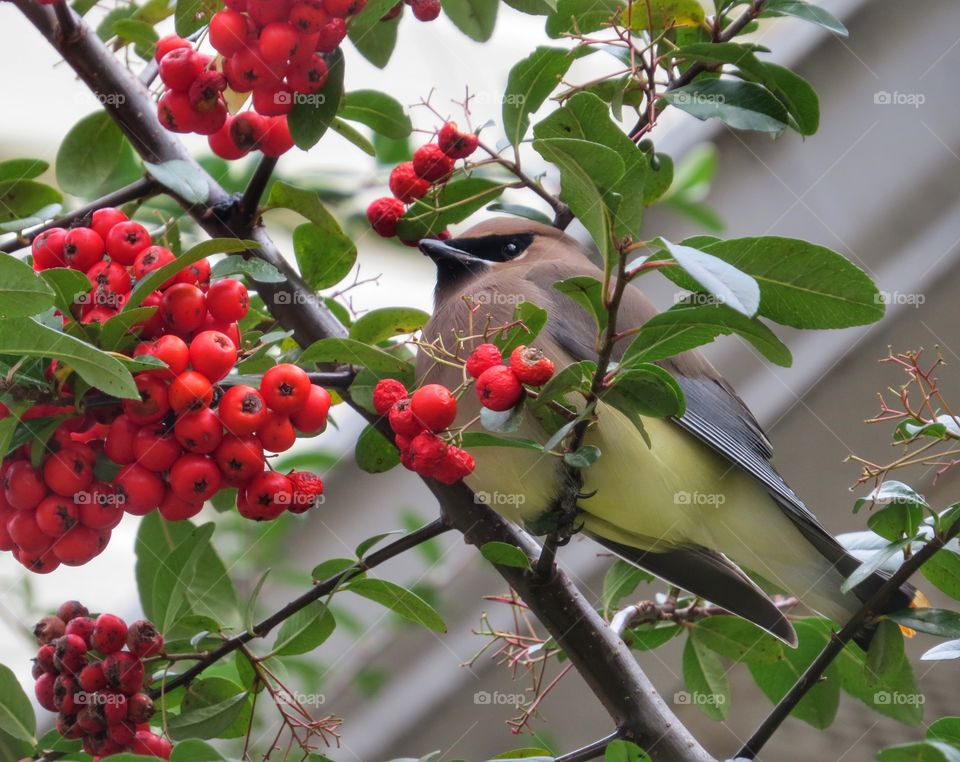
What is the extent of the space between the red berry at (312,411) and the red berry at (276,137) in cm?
36

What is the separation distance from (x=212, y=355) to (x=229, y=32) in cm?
43

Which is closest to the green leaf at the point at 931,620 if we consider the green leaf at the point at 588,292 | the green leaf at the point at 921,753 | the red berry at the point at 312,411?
the green leaf at the point at 921,753

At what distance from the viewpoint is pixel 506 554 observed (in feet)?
5.05

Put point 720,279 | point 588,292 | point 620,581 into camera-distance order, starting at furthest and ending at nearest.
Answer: point 620,581
point 588,292
point 720,279

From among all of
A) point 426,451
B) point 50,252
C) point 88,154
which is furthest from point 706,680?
point 88,154

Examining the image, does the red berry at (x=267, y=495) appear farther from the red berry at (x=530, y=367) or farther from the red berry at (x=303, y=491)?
the red berry at (x=530, y=367)

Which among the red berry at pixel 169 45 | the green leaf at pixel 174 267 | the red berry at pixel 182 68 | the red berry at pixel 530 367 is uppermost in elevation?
the red berry at pixel 169 45

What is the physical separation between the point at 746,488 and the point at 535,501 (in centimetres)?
58

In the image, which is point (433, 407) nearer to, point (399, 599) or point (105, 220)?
point (399, 599)

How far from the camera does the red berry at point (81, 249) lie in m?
1.50

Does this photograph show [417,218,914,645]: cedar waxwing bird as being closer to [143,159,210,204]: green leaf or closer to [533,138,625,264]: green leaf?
[143,159,210,204]: green leaf

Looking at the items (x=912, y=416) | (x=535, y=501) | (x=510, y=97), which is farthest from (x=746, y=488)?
(x=510, y=97)

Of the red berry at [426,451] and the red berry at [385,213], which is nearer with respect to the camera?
the red berry at [426,451]

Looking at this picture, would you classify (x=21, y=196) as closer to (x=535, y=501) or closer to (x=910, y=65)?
(x=535, y=501)
